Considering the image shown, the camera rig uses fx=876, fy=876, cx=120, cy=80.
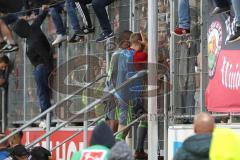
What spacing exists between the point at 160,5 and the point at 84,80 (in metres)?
2.11

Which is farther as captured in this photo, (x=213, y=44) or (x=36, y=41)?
(x=36, y=41)

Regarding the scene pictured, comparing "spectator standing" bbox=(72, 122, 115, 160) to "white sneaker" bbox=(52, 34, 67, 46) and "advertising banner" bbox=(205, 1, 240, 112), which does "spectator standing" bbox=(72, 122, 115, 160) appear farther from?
"white sneaker" bbox=(52, 34, 67, 46)

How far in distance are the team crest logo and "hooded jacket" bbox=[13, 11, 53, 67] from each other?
16.9ft

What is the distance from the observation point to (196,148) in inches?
313

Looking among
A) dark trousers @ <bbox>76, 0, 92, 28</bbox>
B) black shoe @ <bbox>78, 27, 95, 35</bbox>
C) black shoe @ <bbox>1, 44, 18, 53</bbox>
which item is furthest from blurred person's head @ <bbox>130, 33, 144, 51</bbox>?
black shoe @ <bbox>1, 44, 18, 53</bbox>

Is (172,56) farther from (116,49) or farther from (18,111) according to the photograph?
(18,111)

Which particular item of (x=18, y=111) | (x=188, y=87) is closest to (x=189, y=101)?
(x=188, y=87)

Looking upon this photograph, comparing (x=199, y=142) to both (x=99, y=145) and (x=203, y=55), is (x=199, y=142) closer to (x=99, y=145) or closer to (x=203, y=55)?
(x=99, y=145)

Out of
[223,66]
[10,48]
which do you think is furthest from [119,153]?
[10,48]

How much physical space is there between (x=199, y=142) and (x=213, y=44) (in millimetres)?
4016

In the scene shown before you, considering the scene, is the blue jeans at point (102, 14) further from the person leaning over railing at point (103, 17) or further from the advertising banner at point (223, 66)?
the advertising banner at point (223, 66)

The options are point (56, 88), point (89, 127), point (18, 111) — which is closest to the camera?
point (89, 127)

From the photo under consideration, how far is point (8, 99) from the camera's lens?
18250 millimetres

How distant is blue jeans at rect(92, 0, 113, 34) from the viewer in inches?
578
